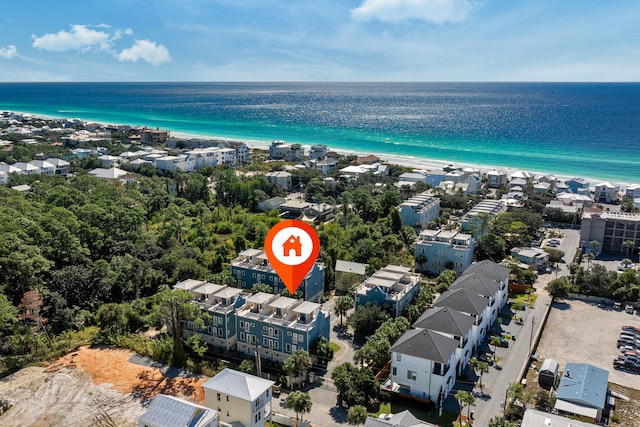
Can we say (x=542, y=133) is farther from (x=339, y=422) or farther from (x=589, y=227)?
(x=339, y=422)

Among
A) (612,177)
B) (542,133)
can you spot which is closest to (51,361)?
(612,177)

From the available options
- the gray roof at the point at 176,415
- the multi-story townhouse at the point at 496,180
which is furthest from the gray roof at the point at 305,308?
the multi-story townhouse at the point at 496,180

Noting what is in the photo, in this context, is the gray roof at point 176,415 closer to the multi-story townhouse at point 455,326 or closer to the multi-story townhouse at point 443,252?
the multi-story townhouse at point 455,326

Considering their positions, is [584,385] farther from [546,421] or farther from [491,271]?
[491,271]

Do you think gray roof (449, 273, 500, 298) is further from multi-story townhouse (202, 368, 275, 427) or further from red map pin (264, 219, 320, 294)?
multi-story townhouse (202, 368, 275, 427)

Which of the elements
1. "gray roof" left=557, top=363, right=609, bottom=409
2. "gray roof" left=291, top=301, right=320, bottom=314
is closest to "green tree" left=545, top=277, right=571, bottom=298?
"gray roof" left=557, top=363, right=609, bottom=409
